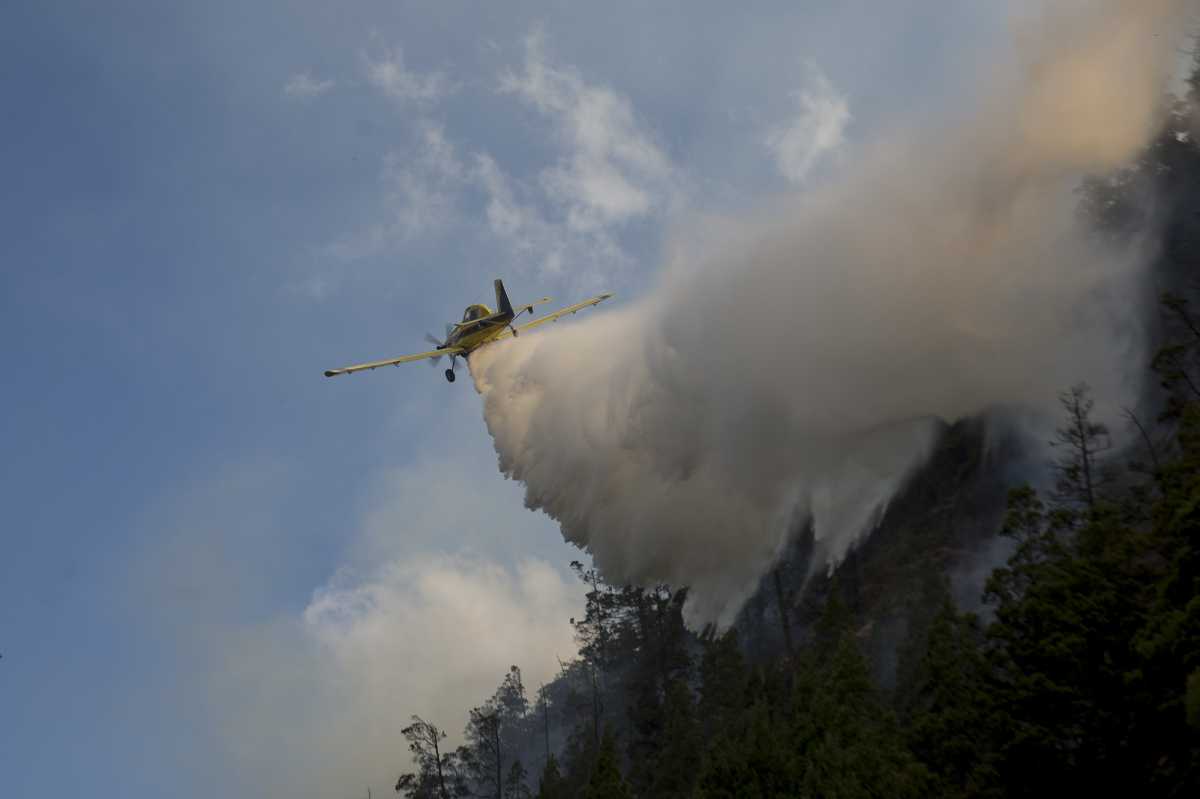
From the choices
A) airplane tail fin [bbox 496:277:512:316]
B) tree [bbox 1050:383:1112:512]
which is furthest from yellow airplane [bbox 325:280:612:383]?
tree [bbox 1050:383:1112:512]

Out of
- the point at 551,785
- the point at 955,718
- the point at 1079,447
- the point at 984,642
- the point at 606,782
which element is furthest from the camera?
the point at 1079,447

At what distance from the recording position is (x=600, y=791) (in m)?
47.4

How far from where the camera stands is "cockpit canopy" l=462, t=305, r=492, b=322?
7331 centimetres

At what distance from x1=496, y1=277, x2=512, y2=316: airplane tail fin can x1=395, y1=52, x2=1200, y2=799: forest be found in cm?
2369

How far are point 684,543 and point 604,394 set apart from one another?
37.0ft

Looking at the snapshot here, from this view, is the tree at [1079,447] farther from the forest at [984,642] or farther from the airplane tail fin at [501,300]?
the airplane tail fin at [501,300]

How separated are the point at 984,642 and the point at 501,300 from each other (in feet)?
134

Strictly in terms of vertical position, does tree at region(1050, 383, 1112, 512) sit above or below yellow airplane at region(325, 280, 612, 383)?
below

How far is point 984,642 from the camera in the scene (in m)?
41.7

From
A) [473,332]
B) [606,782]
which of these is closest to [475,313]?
[473,332]

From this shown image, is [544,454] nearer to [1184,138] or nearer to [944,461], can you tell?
[944,461]

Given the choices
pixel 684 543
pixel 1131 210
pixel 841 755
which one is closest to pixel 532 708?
pixel 684 543

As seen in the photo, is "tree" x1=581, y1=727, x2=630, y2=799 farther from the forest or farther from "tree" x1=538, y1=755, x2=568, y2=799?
"tree" x1=538, y1=755, x2=568, y2=799

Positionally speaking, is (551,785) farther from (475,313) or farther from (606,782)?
(475,313)
